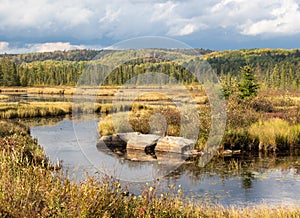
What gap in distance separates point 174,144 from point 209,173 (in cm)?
476

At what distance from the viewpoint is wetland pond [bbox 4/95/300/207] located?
36.9 ft

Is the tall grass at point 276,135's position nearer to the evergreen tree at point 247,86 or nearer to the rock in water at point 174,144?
the rock in water at point 174,144

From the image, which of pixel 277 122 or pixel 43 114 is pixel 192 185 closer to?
pixel 277 122

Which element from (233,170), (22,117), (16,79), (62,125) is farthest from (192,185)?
(16,79)

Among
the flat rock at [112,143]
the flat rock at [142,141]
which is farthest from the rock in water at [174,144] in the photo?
the flat rock at [112,143]

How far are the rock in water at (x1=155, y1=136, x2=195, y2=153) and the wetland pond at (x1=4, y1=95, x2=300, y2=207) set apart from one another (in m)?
1.08

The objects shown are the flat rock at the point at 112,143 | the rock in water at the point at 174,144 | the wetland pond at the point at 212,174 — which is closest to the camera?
the wetland pond at the point at 212,174

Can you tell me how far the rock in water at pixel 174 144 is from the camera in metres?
18.4

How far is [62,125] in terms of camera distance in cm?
2897

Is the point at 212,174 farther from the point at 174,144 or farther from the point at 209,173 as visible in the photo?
the point at 174,144

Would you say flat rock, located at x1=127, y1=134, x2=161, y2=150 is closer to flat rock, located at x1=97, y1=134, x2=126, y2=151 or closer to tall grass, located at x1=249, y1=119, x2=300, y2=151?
flat rock, located at x1=97, y1=134, x2=126, y2=151

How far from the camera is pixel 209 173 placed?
14.1 m

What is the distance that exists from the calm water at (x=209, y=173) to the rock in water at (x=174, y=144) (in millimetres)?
900

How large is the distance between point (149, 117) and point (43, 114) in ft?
49.3
